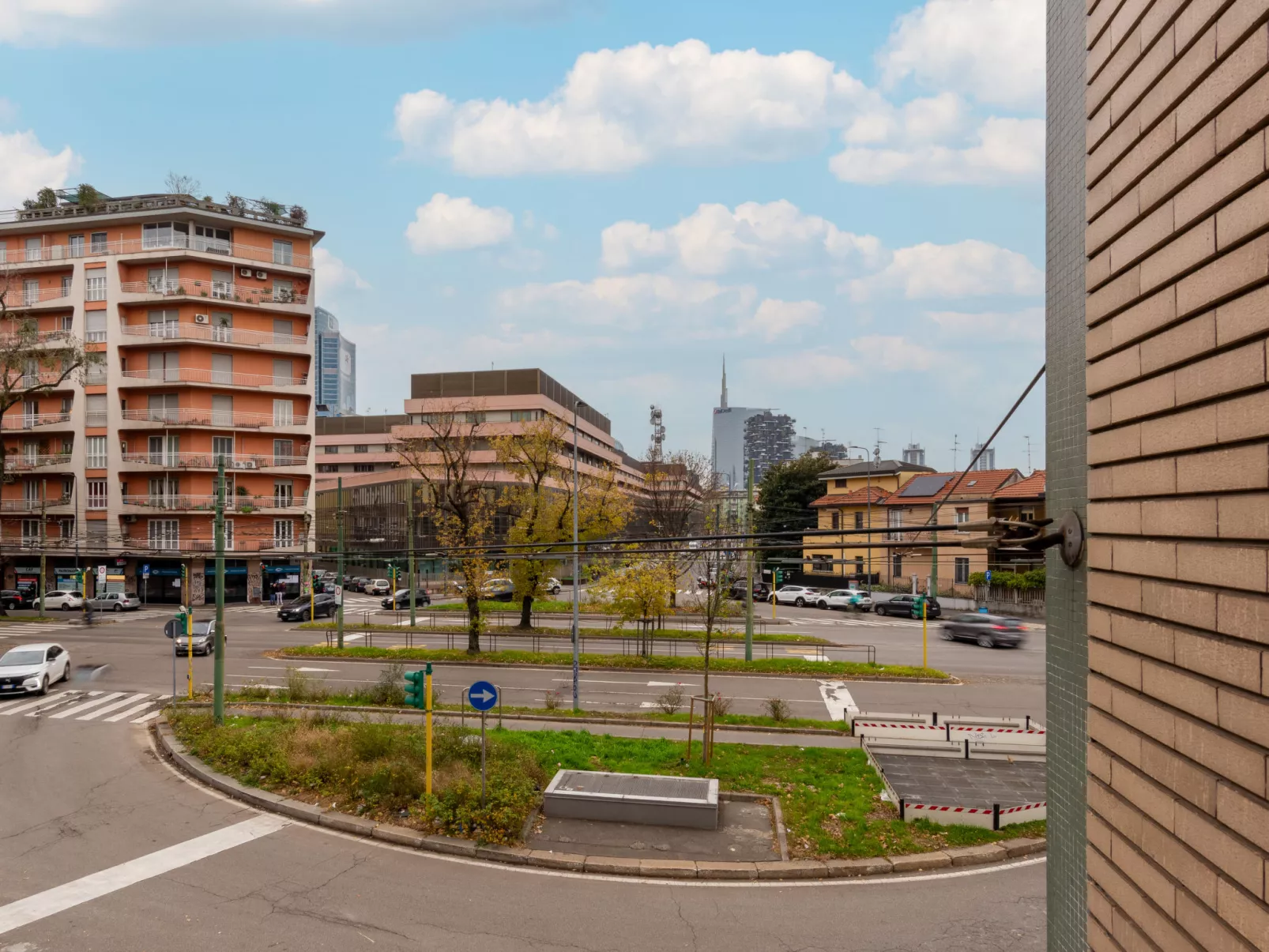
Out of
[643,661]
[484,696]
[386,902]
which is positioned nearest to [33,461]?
[643,661]

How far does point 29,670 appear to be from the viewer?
75.0ft

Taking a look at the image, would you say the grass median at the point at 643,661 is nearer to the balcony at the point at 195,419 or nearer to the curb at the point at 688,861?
the curb at the point at 688,861

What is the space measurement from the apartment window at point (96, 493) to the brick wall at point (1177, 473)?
5796 centimetres

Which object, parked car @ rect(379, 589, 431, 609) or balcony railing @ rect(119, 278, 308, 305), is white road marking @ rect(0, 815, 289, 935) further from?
balcony railing @ rect(119, 278, 308, 305)

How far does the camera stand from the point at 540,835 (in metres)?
12.0

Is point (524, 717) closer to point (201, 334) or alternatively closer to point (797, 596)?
point (797, 596)

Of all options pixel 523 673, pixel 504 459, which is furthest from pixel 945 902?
pixel 504 459

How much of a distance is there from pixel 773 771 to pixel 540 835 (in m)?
5.00

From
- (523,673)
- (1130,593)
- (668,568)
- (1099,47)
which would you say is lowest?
(523,673)

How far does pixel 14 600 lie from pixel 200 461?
1362cm

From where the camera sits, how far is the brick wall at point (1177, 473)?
233 cm

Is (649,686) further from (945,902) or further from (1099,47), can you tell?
(1099,47)

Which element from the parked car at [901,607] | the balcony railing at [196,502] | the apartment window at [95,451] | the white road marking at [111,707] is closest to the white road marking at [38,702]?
the white road marking at [111,707]

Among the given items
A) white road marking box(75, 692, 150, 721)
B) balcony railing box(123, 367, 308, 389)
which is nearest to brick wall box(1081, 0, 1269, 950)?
white road marking box(75, 692, 150, 721)
